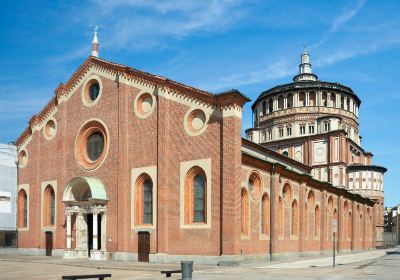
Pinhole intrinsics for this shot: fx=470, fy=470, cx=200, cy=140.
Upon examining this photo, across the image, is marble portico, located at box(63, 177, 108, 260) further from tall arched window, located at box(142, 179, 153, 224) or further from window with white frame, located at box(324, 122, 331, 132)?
window with white frame, located at box(324, 122, 331, 132)

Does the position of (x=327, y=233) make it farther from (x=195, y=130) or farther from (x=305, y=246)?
(x=195, y=130)

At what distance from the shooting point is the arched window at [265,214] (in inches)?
A: 1204

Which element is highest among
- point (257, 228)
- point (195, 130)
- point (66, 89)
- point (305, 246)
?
point (66, 89)

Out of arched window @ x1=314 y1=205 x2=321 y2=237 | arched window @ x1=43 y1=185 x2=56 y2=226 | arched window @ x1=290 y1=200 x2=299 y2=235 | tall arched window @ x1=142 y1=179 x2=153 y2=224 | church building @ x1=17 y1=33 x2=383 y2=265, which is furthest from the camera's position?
arched window @ x1=314 y1=205 x2=321 y2=237

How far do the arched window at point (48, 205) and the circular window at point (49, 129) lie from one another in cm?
404

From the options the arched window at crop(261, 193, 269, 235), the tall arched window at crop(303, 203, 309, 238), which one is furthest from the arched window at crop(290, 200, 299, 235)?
the arched window at crop(261, 193, 269, 235)

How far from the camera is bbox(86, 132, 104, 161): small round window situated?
33.4 meters

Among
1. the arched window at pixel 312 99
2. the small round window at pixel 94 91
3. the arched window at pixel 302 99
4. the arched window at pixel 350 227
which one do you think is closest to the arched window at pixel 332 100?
the arched window at pixel 312 99

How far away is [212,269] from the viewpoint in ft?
76.3

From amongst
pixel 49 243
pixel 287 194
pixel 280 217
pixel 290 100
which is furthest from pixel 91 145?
pixel 290 100

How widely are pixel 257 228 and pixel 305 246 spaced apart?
976 cm

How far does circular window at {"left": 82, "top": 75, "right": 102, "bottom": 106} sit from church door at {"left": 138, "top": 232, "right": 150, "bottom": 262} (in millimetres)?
10524

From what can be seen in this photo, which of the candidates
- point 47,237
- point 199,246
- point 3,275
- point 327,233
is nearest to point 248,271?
point 199,246

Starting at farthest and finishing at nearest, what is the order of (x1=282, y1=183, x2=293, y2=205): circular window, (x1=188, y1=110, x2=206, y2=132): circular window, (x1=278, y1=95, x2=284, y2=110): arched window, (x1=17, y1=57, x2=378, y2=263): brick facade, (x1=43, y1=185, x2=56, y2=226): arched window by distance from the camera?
(x1=278, y1=95, x2=284, y2=110): arched window
(x1=43, y1=185, x2=56, y2=226): arched window
(x1=282, y1=183, x2=293, y2=205): circular window
(x1=188, y1=110, x2=206, y2=132): circular window
(x1=17, y1=57, x2=378, y2=263): brick facade
